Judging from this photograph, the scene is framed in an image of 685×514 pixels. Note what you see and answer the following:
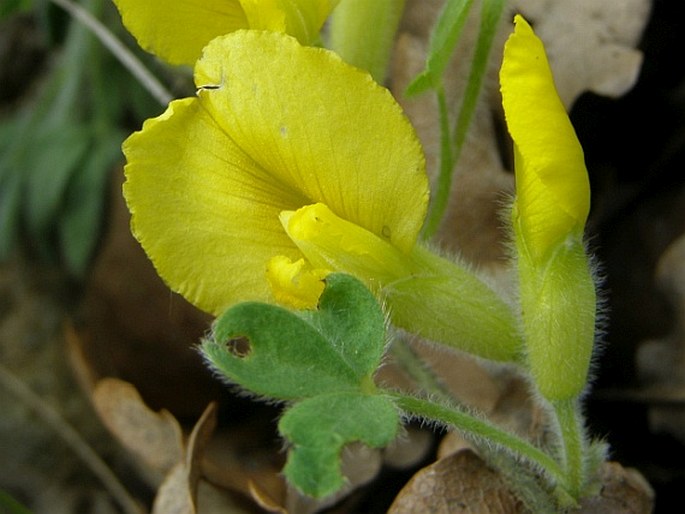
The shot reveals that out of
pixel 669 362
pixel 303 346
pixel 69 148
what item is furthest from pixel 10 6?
pixel 669 362

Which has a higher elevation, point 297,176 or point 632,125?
point 297,176

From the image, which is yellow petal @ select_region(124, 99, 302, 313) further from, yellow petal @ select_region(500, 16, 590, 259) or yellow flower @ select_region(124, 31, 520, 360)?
yellow petal @ select_region(500, 16, 590, 259)

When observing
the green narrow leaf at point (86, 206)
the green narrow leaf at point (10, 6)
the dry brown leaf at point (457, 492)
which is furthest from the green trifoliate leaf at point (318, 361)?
the green narrow leaf at point (10, 6)

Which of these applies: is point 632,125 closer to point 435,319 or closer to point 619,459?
point 619,459

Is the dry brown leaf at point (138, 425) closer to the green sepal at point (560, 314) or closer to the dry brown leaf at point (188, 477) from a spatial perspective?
the dry brown leaf at point (188, 477)

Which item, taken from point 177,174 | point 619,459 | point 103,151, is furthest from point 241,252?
point 103,151

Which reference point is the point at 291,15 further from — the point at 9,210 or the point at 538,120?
the point at 9,210

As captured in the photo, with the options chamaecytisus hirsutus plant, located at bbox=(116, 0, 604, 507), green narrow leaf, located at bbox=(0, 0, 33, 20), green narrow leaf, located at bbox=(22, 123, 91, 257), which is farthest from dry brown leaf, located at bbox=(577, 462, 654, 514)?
green narrow leaf, located at bbox=(0, 0, 33, 20)
